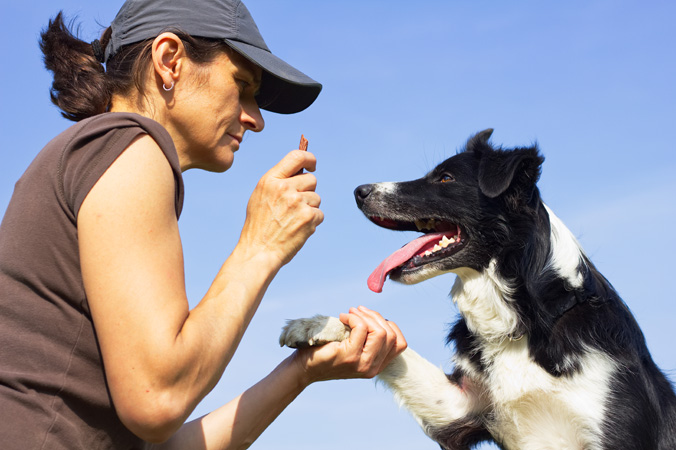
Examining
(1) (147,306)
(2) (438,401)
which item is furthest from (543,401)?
(1) (147,306)

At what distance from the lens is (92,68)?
225cm

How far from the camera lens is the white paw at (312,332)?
272 centimetres

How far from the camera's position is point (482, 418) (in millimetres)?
3660

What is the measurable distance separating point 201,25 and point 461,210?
2.41 metres

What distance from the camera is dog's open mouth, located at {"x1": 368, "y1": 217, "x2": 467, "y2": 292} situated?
12.7 feet

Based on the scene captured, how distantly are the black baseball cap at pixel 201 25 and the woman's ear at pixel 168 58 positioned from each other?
0.17 ft

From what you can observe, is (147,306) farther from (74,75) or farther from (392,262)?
(392,262)

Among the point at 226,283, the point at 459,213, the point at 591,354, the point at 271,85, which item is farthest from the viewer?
the point at 459,213

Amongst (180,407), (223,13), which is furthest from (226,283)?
(223,13)

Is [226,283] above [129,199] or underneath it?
underneath

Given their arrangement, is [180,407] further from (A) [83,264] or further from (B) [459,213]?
(B) [459,213]

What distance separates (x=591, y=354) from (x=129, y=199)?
2690 mm

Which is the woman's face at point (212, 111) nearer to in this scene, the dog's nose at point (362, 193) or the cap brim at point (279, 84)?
the cap brim at point (279, 84)

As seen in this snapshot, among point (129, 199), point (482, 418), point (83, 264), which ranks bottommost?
point (482, 418)
